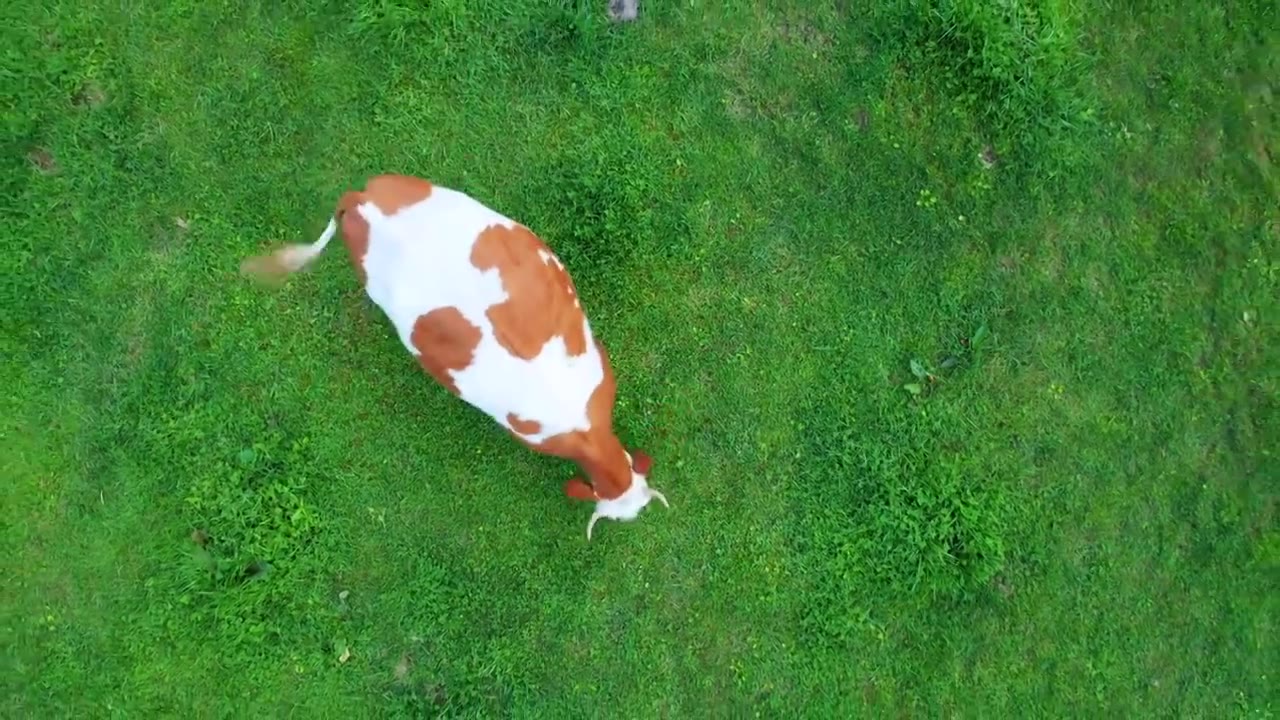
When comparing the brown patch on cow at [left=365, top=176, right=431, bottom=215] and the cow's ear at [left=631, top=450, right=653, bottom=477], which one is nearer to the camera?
the brown patch on cow at [left=365, top=176, right=431, bottom=215]

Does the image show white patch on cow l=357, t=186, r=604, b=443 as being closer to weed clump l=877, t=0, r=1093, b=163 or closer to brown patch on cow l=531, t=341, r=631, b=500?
brown patch on cow l=531, t=341, r=631, b=500

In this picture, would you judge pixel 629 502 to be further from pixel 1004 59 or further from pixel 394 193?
pixel 1004 59

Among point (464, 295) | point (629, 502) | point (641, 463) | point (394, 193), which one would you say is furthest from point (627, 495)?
point (394, 193)

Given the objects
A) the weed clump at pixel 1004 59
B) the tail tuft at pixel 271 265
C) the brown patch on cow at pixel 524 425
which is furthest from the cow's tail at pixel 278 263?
the weed clump at pixel 1004 59

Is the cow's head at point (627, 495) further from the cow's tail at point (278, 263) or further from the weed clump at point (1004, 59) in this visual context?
the weed clump at point (1004, 59)

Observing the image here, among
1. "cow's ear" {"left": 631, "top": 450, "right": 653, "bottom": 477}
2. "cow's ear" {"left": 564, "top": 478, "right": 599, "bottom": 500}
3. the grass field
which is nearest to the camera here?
"cow's ear" {"left": 564, "top": 478, "right": 599, "bottom": 500}

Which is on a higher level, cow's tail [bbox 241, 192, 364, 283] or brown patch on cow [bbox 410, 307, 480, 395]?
brown patch on cow [bbox 410, 307, 480, 395]

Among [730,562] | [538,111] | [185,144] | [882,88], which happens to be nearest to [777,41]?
[882,88]

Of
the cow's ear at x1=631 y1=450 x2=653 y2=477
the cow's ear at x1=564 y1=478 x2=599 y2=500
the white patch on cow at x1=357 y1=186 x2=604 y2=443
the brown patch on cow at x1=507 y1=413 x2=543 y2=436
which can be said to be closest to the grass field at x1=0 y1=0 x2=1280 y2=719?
the cow's ear at x1=631 y1=450 x2=653 y2=477
